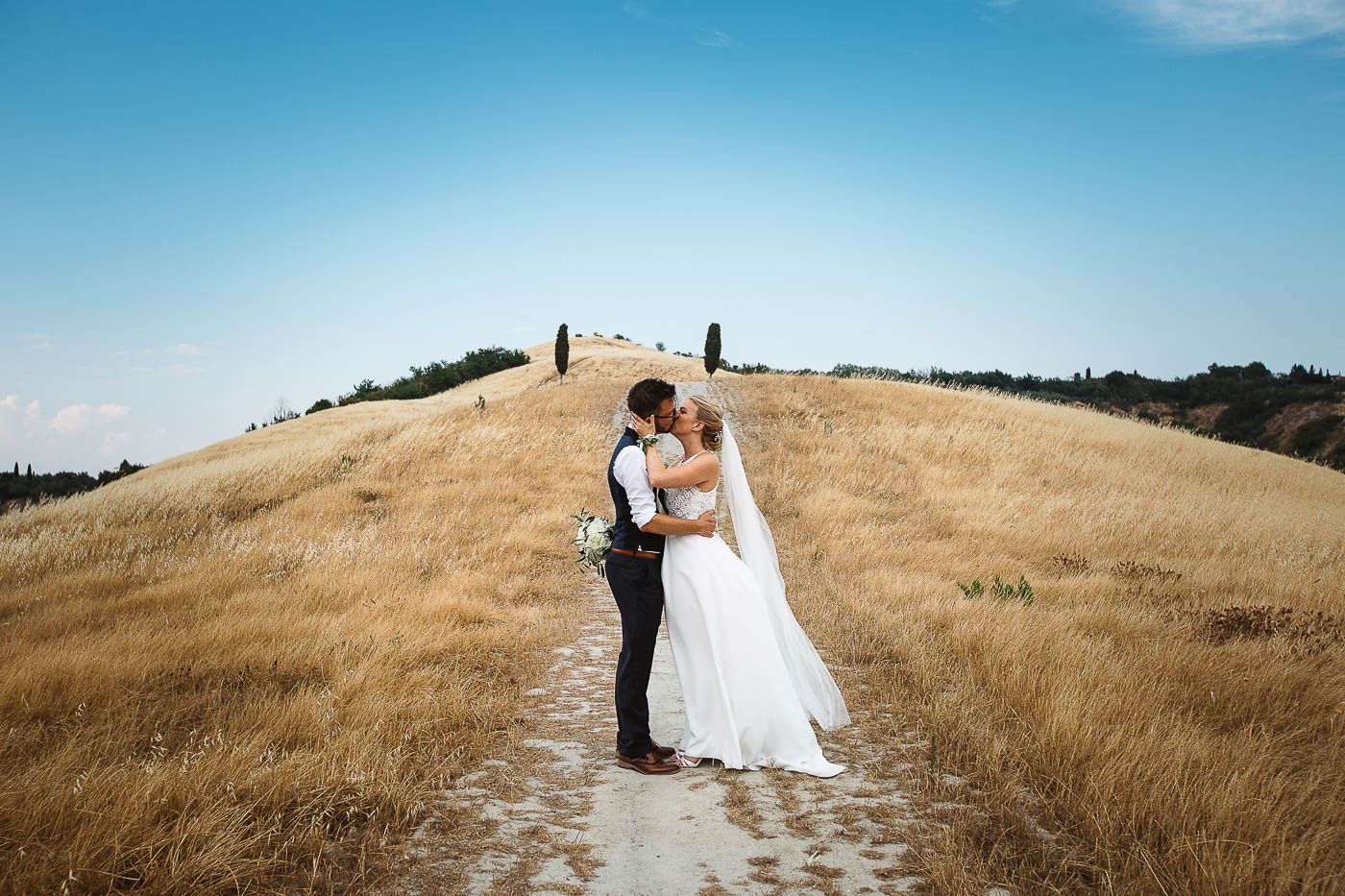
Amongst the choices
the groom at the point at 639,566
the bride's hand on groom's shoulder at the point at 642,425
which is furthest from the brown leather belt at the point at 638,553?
the bride's hand on groom's shoulder at the point at 642,425

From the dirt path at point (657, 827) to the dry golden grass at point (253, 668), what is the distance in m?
0.34

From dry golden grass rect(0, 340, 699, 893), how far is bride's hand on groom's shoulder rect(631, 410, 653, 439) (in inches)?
96.2

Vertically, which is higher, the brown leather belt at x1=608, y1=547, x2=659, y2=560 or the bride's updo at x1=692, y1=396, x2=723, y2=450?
the bride's updo at x1=692, y1=396, x2=723, y2=450

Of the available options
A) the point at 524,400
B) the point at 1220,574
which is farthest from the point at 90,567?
the point at 524,400

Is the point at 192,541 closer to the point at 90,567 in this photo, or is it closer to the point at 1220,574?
the point at 90,567

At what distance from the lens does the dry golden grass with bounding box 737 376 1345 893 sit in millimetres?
3412

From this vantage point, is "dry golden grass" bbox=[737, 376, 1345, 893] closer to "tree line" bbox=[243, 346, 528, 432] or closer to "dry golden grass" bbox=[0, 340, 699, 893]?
"dry golden grass" bbox=[0, 340, 699, 893]

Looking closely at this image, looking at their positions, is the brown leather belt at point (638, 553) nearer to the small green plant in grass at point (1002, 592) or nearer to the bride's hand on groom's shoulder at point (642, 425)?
the bride's hand on groom's shoulder at point (642, 425)

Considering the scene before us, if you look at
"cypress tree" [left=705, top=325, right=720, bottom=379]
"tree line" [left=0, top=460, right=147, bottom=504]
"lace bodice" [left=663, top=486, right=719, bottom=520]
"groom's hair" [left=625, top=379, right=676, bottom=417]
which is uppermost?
"cypress tree" [left=705, top=325, right=720, bottom=379]

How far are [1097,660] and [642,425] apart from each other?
4.30m

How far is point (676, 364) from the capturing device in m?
48.9

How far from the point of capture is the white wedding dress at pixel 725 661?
4.72 meters

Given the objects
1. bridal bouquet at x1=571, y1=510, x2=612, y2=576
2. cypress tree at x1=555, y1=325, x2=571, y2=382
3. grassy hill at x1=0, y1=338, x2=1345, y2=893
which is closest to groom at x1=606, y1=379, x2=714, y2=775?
bridal bouquet at x1=571, y1=510, x2=612, y2=576

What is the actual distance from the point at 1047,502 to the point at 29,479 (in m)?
49.2
